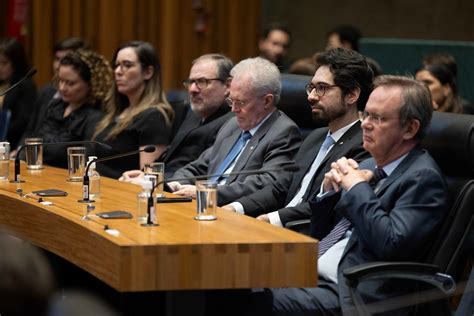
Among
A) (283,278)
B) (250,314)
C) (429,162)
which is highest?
(429,162)

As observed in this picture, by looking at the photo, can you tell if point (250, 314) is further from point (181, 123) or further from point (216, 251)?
point (181, 123)

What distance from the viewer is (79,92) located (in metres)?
6.07

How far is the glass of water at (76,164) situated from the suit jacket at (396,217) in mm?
1480

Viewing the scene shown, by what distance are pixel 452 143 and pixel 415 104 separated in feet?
0.65

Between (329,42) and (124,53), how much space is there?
2.84 m

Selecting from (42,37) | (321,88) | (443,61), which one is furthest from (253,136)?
(42,37)

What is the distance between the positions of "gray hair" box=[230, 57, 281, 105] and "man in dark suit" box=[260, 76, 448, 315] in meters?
1.01

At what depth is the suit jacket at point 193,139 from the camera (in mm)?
5234

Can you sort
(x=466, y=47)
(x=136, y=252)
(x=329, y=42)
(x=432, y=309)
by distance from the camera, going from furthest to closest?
1. (x=329, y=42)
2. (x=466, y=47)
3. (x=432, y=309)
4. (x=136, y=252)

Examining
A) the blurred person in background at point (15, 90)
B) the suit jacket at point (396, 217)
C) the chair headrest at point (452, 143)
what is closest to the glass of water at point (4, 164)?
the suit jacket at point (396, 217)

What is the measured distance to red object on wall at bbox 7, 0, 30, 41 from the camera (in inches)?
330

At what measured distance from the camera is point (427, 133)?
3705 mm

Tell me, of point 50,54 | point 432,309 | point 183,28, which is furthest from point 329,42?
point 432,309

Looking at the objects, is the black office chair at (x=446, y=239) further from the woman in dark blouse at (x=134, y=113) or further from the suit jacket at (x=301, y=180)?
the woman in dark blouse at (x=134, y=113)
